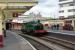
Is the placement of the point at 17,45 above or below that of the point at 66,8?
below

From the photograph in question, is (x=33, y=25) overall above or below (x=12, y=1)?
below

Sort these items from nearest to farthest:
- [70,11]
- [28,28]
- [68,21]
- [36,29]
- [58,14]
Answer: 1. [36,29]
2. [28,28]
3. [68,21]
4. [70,11]
5. [58,14]

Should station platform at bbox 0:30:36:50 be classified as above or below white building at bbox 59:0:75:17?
below

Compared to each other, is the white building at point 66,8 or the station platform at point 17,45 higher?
the white building at point 66,8

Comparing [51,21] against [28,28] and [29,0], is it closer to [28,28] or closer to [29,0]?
[28,28]

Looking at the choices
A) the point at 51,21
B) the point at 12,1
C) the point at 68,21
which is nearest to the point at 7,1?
the point at 12,1

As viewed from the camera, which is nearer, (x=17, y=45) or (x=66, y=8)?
(x=17, y=45)

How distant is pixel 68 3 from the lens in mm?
134875

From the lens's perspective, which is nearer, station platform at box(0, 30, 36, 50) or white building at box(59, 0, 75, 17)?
station platform at box(0, 30, 36, 50)

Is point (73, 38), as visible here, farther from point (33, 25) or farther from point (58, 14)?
point (58, 14)

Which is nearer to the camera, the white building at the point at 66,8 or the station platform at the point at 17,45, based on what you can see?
the station platform at the point at 17,45

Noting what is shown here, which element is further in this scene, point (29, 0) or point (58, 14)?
point (58, 14)

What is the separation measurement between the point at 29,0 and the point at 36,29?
1577 centimetres

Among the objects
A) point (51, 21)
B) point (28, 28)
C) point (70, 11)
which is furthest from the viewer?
point (70, 11)
